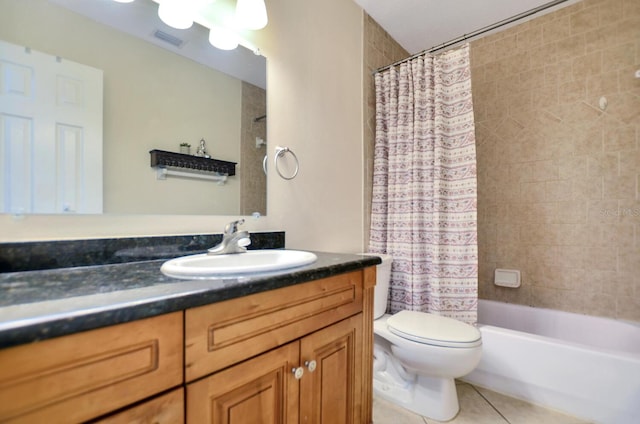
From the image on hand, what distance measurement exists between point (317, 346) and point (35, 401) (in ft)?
2.10

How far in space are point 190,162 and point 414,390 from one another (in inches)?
61.0

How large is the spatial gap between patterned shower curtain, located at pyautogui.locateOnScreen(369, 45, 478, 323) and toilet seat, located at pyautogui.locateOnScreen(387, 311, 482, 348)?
0.27 metres

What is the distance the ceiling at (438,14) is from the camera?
1970mm

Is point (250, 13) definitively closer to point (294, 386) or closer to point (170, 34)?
point (170, 34)

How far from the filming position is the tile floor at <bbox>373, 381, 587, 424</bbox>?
1.42 metres

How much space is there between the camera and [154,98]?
109cm

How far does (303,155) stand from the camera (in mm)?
1617

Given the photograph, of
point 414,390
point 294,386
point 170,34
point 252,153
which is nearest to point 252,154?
point 252,153

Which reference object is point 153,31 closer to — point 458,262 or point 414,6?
point 414,6

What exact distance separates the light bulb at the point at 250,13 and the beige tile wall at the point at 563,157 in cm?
196

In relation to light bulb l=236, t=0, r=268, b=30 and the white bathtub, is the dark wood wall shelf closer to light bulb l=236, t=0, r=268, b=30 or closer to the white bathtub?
light bulb l=236, t=0, r=268, b=30

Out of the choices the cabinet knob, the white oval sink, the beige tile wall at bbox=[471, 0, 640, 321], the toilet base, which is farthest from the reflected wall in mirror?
the beige tile wall at bbox=[471, 0, 640, 321]

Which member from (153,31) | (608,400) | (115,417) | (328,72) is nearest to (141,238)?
(115,417)

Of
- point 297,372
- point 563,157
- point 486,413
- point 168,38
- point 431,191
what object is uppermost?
point 168,38
